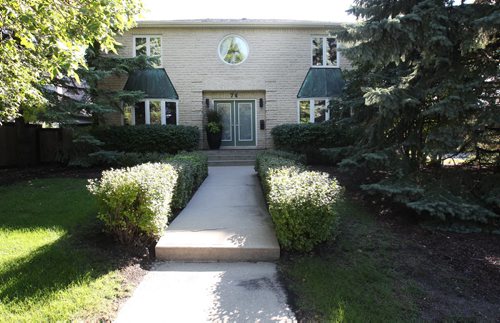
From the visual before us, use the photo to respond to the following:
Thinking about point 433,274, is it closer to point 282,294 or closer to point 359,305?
point 359,305

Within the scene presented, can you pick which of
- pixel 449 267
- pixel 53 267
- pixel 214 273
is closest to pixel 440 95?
pixel 449 267

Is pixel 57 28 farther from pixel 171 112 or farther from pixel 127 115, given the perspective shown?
pixel 127 115

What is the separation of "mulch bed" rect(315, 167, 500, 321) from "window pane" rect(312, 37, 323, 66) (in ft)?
35.4

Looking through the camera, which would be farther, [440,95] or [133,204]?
[440,95]

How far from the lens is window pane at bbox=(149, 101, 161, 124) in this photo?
1525cm

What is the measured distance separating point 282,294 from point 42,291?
2421 mm

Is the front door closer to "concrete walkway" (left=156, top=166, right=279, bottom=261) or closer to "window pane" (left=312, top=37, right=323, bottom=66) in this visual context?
"window pane" (left=312, top=37, right=323, bottom=66)

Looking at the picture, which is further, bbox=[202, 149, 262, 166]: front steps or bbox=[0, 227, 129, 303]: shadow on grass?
bbox=[202, 149, 262, 166]: front steps

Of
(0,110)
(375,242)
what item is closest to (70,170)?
(0,110)

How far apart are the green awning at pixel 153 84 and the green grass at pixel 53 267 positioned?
885 cm

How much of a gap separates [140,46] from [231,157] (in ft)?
20.9

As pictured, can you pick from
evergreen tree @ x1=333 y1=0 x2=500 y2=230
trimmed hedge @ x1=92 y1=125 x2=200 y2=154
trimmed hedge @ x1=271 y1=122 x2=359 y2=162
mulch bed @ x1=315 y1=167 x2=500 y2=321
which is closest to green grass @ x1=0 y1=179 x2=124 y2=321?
mulch bed @ x1=315 y1=167 x2=500 y2=321

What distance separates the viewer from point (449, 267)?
4398 mm

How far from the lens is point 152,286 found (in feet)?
12.9
